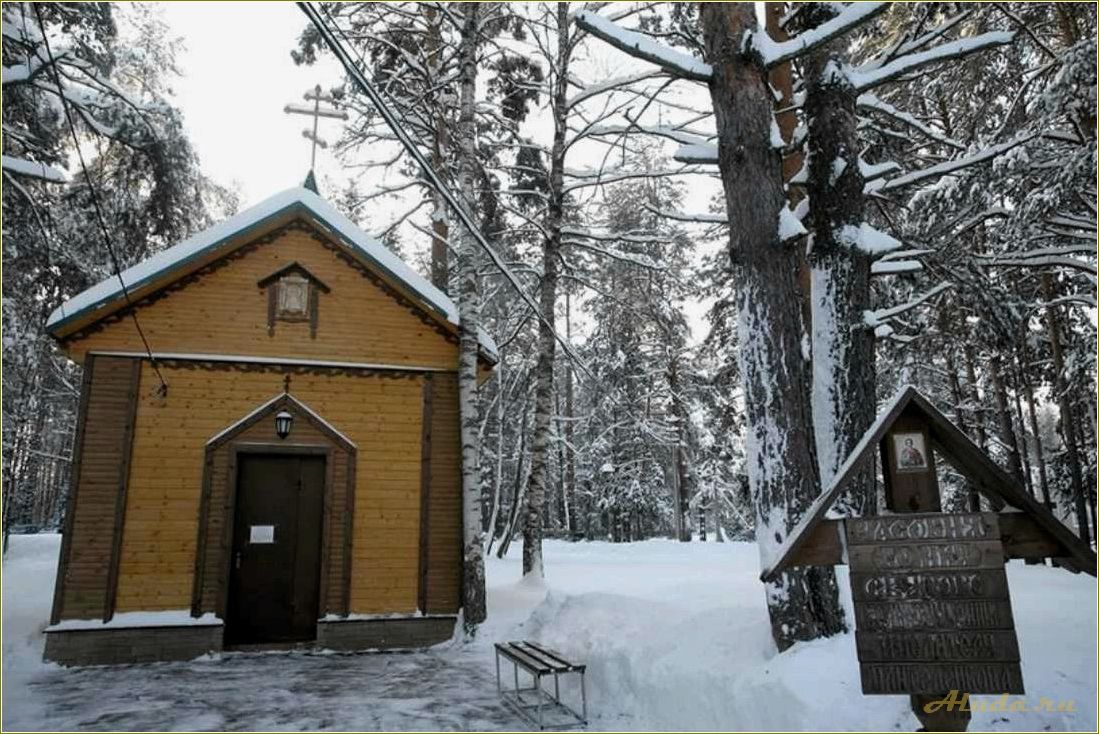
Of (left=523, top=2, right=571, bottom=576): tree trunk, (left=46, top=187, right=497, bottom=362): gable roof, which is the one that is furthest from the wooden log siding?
(left=523, top=2, right=571, bottom=576): tree trunk

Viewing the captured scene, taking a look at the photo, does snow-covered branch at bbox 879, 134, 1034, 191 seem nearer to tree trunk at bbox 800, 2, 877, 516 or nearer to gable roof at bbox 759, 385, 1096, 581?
tree trunk at bbox 800, 2, 877, 516

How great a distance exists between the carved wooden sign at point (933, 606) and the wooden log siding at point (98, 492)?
9.38 metres

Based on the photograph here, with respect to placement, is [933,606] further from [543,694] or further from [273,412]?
[273,412]

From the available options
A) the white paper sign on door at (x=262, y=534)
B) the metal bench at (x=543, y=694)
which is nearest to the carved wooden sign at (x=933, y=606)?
the metal bench at (x=543, y=694)

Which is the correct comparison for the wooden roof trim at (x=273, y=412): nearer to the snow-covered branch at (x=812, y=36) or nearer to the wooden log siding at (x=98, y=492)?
the wooden log siding at (x=98, y=492)

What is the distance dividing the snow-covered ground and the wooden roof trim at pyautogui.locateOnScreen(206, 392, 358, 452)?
9.67 feet

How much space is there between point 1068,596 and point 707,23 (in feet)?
24.2

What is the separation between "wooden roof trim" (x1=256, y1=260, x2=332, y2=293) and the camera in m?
10.5

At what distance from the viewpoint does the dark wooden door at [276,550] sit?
9742mm

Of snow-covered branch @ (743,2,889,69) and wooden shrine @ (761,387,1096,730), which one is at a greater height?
snow-covered branch @ (743,2,889,69)

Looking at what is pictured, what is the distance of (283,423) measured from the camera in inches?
394

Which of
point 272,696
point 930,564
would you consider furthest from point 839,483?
point 272,696

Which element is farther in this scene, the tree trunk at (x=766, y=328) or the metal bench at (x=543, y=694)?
the metal bench at (x=543, y=694)

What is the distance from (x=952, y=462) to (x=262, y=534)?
9016mm
